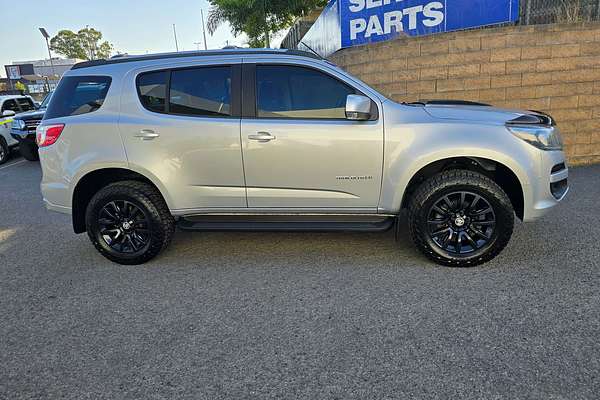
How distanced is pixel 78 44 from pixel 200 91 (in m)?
103

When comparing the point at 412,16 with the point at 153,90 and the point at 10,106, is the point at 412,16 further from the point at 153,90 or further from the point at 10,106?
the point at 10,106

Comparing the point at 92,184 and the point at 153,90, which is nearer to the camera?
the point at 153,90

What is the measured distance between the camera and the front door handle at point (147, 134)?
3715mm

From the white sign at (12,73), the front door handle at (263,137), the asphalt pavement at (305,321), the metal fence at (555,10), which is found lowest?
the asphalt pavement at (305,321)

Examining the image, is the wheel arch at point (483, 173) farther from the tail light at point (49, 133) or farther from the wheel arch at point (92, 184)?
the tail light at point (49, 133)

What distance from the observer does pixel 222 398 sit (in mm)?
2260

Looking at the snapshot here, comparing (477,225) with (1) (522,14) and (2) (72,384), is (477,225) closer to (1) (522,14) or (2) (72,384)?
(2) (72,384)

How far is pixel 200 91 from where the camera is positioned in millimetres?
3777

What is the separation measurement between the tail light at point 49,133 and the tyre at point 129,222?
621 mm

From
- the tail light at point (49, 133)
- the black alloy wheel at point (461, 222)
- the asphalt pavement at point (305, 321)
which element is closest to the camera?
the asphalt pavement at point (305, 321)

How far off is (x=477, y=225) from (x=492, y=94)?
4457 mm

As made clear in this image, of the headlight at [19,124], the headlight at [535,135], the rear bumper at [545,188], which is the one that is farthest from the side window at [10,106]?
the rear bumper at [545,188]

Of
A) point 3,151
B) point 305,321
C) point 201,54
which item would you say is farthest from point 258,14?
point 305,321

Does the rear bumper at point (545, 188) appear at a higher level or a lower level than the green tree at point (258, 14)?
lower
